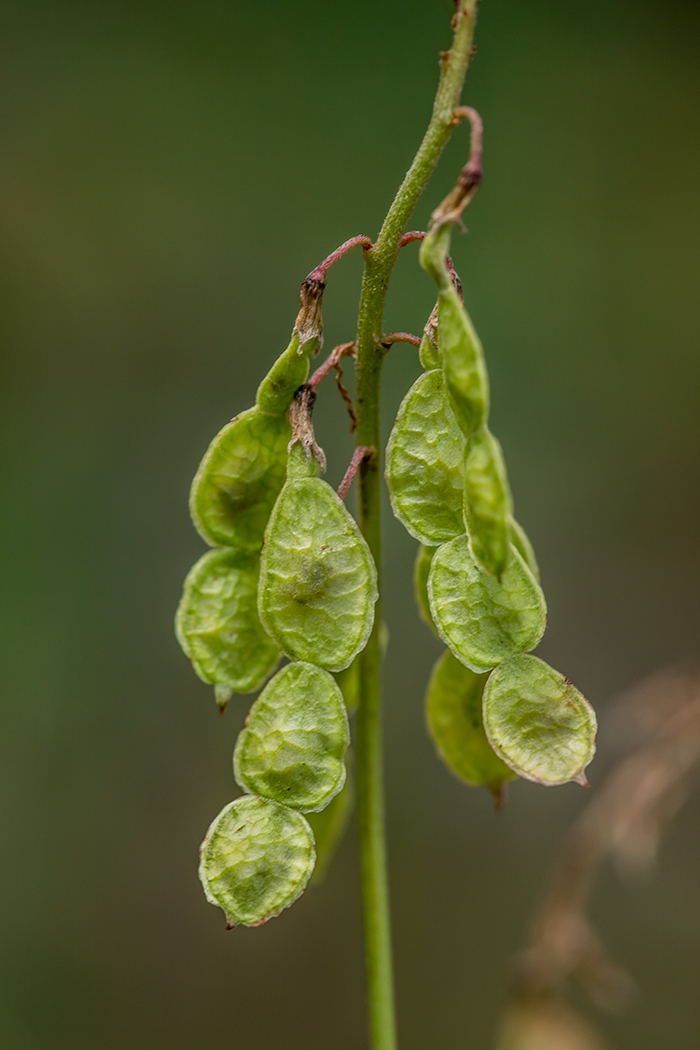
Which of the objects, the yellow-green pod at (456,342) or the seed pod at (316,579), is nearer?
the yellow-green pod at (456,342)

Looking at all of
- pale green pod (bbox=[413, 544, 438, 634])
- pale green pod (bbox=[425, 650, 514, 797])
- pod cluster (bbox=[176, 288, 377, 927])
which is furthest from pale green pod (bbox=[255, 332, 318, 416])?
pale green pod (bbox=[425, 650, 514, 797])

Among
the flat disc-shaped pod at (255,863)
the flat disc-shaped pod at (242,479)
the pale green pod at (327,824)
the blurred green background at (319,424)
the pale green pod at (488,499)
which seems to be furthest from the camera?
the blurred green background at (319,424)

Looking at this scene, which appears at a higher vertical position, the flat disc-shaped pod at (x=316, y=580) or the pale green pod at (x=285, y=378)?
the pale green pod at (x=285, y=378)

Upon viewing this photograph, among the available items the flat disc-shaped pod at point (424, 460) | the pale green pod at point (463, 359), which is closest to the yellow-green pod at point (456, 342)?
the pale green pod at point (463, 359)

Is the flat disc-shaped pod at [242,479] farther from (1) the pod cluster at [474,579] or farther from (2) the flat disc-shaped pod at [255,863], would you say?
(2) the flat disc-shaped pod at [255,863]

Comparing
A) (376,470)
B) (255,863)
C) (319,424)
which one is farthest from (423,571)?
(319,424)

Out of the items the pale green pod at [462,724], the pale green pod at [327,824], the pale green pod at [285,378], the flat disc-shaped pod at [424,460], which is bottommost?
the pale green pod at [327,824]

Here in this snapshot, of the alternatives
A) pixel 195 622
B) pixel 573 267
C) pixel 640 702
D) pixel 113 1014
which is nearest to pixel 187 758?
pixel 113 1014

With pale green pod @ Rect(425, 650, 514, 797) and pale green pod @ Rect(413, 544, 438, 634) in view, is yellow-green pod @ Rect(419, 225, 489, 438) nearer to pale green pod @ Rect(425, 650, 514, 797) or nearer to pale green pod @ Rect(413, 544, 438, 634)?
pale green pod @ Rect(413, 544, 438, 634)
